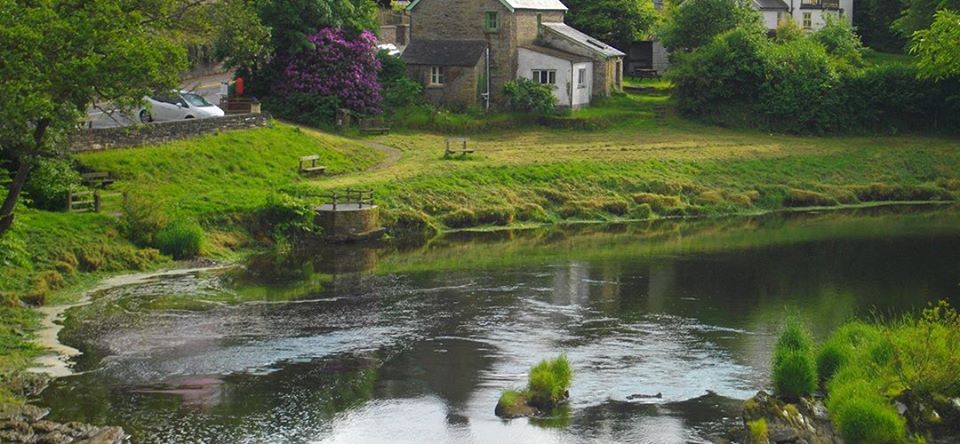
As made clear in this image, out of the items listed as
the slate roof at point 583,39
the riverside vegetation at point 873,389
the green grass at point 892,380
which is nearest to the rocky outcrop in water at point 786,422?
the riverside vegetation at point 873,389

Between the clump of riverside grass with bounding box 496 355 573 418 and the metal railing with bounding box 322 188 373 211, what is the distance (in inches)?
914

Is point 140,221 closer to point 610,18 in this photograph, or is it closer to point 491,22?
point 491,22

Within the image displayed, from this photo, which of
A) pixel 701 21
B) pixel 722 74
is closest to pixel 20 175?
pixel 722 74

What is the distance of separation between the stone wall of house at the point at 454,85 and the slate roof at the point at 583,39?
5.81 m

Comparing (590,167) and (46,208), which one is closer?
(46,208)

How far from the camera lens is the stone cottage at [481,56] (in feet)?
256

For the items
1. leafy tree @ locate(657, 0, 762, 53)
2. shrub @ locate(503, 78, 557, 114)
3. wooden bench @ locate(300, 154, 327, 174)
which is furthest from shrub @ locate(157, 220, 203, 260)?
leafy tree @ locate(657, 0, 762, 53)

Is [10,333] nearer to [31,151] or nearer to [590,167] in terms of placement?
[31,151]

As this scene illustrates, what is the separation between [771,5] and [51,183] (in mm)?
61203

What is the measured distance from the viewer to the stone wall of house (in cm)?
7781

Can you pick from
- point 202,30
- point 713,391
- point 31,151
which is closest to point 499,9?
point 202,30

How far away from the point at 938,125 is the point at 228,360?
5354cm

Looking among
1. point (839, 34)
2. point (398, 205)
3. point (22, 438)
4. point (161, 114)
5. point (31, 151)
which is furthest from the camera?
point (839, 34)

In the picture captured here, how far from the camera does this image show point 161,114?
64.6m
